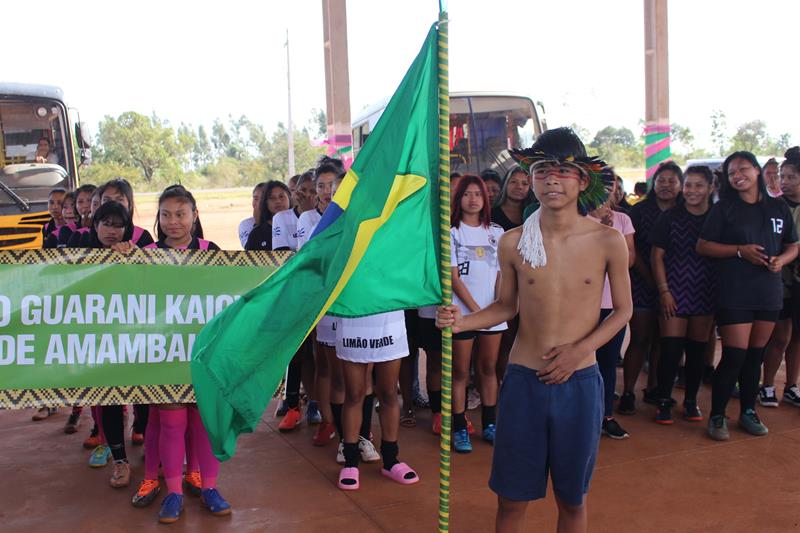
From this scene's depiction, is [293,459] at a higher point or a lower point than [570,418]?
lower

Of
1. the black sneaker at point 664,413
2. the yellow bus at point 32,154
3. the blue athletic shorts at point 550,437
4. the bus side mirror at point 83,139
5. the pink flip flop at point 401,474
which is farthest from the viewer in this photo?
the bus side mirror at point 83,139

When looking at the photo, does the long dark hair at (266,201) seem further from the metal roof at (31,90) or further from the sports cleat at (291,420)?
the metal roof at (31,90)

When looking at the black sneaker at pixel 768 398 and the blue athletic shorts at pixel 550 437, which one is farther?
the black sneaker at pixel 768 398

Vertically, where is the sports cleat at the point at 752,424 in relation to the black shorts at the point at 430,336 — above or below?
below

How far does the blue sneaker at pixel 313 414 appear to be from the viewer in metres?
5.73

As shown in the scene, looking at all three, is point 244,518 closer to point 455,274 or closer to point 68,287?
point 68,287

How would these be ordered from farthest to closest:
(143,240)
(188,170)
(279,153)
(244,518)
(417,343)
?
(279,153) < (188,170) < (417,343) < (143,240) < (244,518)

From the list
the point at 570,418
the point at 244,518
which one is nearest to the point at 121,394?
the point at 244,518

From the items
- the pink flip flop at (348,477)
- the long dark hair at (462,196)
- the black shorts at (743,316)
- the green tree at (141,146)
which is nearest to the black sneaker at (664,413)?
the black shorts at (743,316)

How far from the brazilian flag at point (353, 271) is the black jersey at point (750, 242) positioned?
2916mm

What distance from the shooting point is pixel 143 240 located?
4812mm

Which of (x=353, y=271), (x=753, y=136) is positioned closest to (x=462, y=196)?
(x=353, y=271)

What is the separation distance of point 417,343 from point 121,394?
232cm

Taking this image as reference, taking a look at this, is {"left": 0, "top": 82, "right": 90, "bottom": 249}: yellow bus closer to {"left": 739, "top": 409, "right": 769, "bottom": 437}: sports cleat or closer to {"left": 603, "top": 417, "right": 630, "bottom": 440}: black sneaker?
{"left": 603, "top": 417, "right": 630, "bottom": 440}: black sneaker
